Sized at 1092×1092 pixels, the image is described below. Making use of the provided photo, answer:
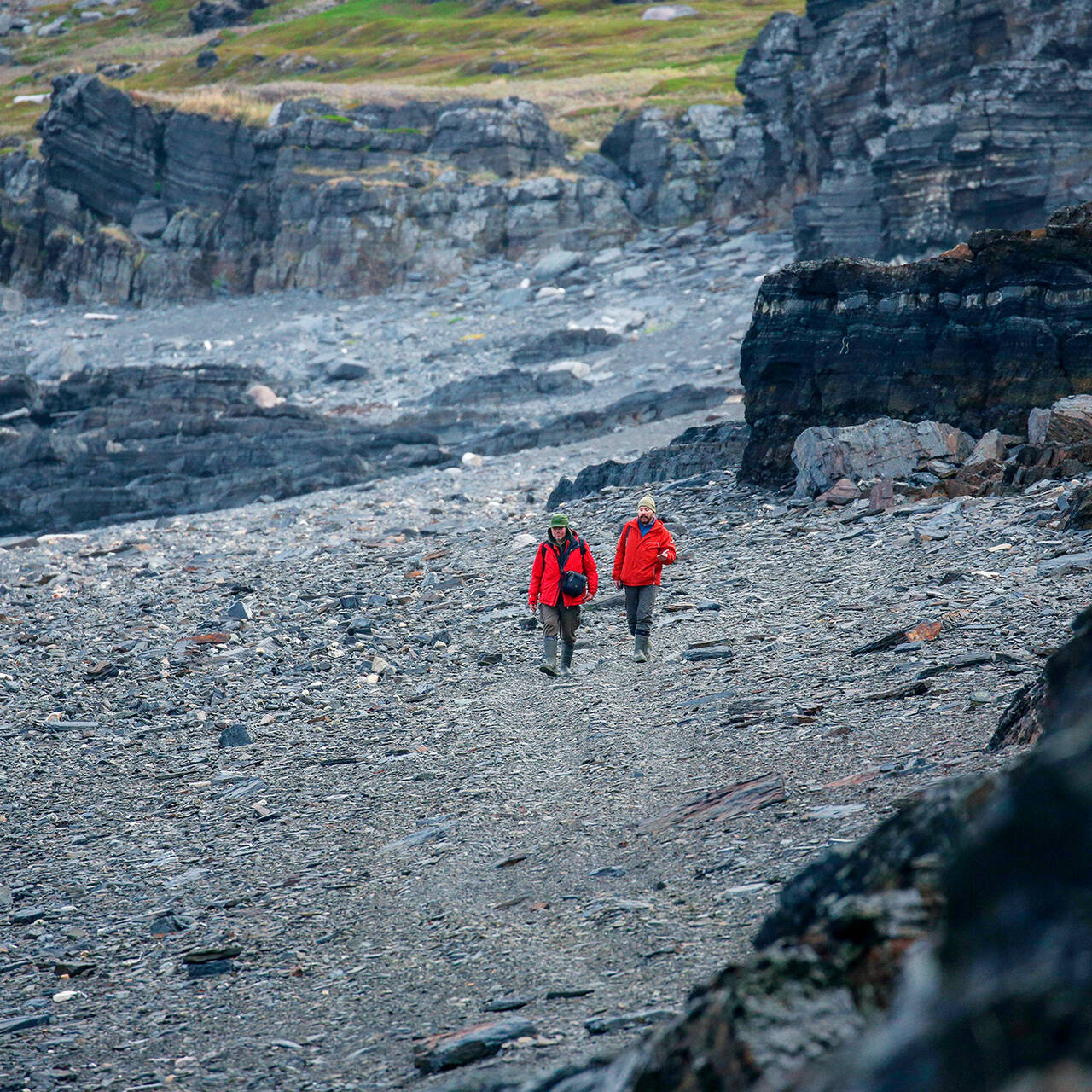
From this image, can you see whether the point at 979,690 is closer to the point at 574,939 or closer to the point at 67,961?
the point at 574,939

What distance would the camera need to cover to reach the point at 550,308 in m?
40.6

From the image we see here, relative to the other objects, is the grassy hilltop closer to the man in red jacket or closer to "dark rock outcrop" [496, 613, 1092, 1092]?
the man in red jacket

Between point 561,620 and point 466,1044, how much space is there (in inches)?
251

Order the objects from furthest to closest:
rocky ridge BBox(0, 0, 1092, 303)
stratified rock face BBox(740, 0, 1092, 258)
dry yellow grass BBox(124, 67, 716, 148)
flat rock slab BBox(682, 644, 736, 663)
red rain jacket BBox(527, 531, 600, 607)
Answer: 1. dry yellow grass BBox(124, 67, 716, 148)
2. rocky ridge BBox(0, 0, 1092, 303)
3. stratified rock face BBox(740, 0, 1092, 258)
4. red rain jacket BBox(527, 531, 600, 607)
5. flat rock slab BBox(682, 644, 736, 663)

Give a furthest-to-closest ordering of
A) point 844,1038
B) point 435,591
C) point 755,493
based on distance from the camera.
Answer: point 755,493
point 435,591
point 844,1038

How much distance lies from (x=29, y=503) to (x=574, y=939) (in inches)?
889

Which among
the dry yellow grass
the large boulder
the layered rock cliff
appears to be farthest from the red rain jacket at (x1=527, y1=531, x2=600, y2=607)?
the dry yellow grass

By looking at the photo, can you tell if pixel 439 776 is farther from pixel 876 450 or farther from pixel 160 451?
pixel 160 451

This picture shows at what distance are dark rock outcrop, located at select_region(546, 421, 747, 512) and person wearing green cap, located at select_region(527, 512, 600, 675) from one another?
25.3 feet

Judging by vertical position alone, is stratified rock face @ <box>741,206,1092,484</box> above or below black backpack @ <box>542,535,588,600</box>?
above

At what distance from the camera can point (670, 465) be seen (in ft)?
60.7

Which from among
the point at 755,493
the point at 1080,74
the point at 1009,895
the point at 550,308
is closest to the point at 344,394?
the point at 550,308

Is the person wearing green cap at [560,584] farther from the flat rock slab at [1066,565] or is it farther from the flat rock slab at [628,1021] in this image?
the flat rock slab at [628,1021]

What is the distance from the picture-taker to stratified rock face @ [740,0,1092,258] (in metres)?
31.7
